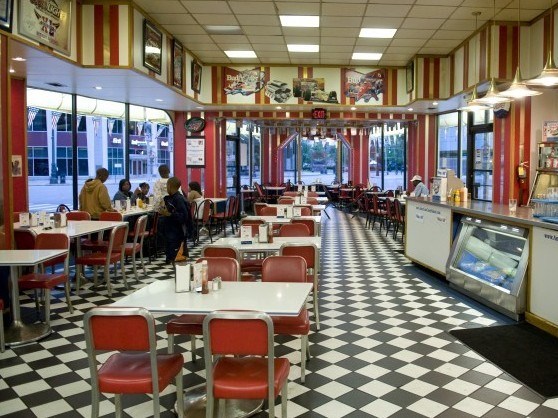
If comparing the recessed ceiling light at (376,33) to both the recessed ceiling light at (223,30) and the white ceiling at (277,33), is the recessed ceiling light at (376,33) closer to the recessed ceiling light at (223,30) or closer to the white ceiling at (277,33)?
the white ceiling at (277,33)

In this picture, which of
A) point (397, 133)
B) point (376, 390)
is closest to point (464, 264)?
point (376, 390)

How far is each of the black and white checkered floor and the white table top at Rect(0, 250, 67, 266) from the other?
2.57 feet

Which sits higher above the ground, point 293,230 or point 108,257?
point 293,230

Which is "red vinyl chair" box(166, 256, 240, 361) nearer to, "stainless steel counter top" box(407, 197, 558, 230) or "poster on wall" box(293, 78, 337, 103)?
"stainless steel counter top" box(407, 197, 558, 230)

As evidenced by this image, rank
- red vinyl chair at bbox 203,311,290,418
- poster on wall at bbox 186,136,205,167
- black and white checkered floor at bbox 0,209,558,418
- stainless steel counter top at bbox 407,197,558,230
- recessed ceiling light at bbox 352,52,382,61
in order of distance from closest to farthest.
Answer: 1. red vinyl chair at bbox 203,311,290,418
2. black and white checkered floor at bbox 0,209,558,418
3. stainless steel counter top at bbox 407,197,558,230
4. recessed ceiling light at bbox 352,52,382,61
5. poster on wall at bbox 186,136,205,167

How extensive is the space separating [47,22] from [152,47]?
213cm

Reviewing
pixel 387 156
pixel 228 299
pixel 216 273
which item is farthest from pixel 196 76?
pixel 387 156

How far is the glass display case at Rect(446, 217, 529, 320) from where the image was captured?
5301 mm

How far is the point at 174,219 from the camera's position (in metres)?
8.08

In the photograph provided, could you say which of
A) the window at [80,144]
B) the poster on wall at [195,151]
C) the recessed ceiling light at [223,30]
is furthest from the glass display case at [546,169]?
the poster on wall at [195,151]

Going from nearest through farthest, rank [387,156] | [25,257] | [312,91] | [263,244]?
[25,257]
[263,244]
[312,91]
[387,156]

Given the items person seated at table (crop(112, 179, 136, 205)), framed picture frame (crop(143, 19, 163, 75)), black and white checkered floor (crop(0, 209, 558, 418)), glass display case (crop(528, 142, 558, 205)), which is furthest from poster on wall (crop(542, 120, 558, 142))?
person seated at table (crop(112, 179, 136, 205))

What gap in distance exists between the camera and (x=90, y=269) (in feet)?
27.2

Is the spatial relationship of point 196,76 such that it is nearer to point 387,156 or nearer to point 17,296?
point 17,296
